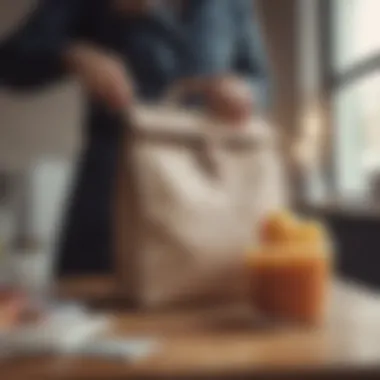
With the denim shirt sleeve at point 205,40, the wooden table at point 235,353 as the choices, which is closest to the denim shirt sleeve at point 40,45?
the denim shirt sleeve at point 205,40

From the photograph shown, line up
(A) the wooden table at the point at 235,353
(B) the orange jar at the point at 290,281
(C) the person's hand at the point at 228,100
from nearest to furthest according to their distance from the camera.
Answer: (A) the wooden table at the point at 235,353 < (B) the orange jar at the point at 290,281 < (C) the person's hand at the point at 228,100

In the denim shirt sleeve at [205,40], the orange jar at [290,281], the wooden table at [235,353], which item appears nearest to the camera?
the wooden table at [235,353]

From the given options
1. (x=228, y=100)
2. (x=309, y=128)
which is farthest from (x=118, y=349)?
(x=309, y=128)

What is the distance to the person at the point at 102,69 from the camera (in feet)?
2.99

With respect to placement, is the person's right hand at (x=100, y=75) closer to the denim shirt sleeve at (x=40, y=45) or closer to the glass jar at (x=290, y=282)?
the denim shirt sleeve at (x=40, y=45)

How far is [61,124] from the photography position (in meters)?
0.94

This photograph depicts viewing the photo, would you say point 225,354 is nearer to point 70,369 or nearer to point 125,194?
point 70,369

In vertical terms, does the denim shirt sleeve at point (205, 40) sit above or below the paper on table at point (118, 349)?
above

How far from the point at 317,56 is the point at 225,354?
1128 millimetres

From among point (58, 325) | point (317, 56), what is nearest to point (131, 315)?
point (58, 325)

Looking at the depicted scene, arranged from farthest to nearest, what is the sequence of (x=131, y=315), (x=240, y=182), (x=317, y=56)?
(x=317, y=56)
(x=240, y=182)
(x=131, y=315)

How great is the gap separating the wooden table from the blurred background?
33 cm

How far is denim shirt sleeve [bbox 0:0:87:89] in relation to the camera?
923 millimetres

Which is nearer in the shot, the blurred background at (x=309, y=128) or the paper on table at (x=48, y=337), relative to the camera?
the paper on table at (x=48, y=337)
